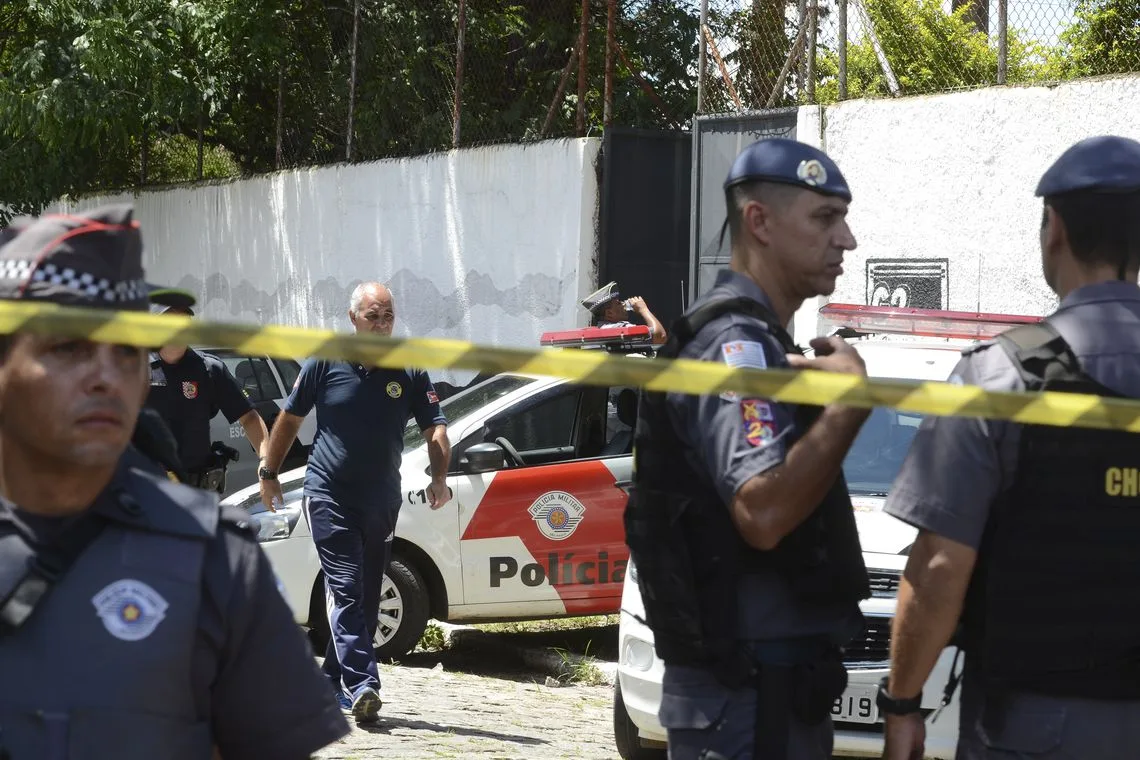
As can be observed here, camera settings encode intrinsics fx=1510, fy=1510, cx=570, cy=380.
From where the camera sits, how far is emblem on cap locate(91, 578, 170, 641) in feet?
6.07

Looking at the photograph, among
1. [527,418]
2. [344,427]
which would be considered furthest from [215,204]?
[344,427]

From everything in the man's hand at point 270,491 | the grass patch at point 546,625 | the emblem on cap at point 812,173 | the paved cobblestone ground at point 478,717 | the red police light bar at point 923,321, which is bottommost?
the grass patch at point 546,625

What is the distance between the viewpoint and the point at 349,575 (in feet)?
22.5

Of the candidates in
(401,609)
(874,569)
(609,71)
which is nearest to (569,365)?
(874,569)

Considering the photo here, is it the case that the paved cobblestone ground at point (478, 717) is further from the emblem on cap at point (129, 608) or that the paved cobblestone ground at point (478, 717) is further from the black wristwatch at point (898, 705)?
the emblem on cap at point (129, 608)

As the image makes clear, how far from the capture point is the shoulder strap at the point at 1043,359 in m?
2.69

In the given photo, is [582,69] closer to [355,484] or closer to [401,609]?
[401,609]

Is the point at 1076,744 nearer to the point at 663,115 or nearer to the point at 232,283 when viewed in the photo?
the point at 663,115

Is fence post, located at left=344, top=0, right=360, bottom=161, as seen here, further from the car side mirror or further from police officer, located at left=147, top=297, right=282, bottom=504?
police officer, located at left=147, top=297, right=282, bottom=504

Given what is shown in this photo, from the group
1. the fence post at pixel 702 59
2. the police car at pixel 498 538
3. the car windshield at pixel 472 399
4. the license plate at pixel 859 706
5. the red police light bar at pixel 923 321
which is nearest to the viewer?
the license plate at pixel 859 706

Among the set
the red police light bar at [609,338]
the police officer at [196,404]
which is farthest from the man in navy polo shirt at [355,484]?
the red police light bar at [609,338]

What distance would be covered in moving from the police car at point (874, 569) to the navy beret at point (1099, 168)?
7.65ft

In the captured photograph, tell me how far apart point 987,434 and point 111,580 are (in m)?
1.55

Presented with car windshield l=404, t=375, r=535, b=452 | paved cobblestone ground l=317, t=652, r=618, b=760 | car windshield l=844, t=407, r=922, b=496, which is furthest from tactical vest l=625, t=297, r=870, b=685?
car windshield l=404, t=375, r=535, b=452
